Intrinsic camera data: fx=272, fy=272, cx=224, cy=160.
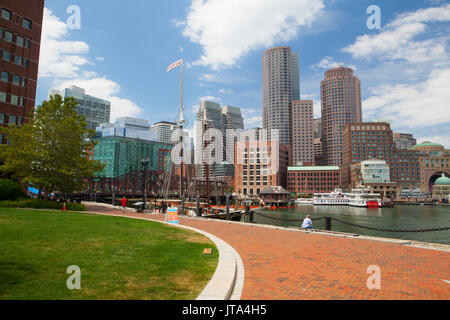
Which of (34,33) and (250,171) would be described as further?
(250,171)

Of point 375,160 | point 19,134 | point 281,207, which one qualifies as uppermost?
point 375,160

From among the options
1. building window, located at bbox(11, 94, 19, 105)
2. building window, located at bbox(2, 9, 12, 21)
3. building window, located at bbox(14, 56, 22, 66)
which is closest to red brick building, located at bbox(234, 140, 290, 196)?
building window, located at bbox(11, 94, 19, 105)

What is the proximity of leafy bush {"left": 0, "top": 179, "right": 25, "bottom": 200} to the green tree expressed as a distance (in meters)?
1.52

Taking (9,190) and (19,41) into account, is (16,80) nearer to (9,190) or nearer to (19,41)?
(19,41)

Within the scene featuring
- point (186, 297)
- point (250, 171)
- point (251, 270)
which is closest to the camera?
point (186, 297)

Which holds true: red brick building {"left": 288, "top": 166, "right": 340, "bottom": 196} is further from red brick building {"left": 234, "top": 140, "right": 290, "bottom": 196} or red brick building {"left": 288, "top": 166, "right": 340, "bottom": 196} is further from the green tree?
the green tree

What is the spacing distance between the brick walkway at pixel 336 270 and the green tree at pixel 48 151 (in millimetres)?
28387

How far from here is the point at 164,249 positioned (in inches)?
491

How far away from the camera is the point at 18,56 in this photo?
151 ft

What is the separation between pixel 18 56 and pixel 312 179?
168415 millimetres

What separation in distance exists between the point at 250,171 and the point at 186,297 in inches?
→ 6805

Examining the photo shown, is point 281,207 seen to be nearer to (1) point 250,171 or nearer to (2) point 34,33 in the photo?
(1) point 250,171
